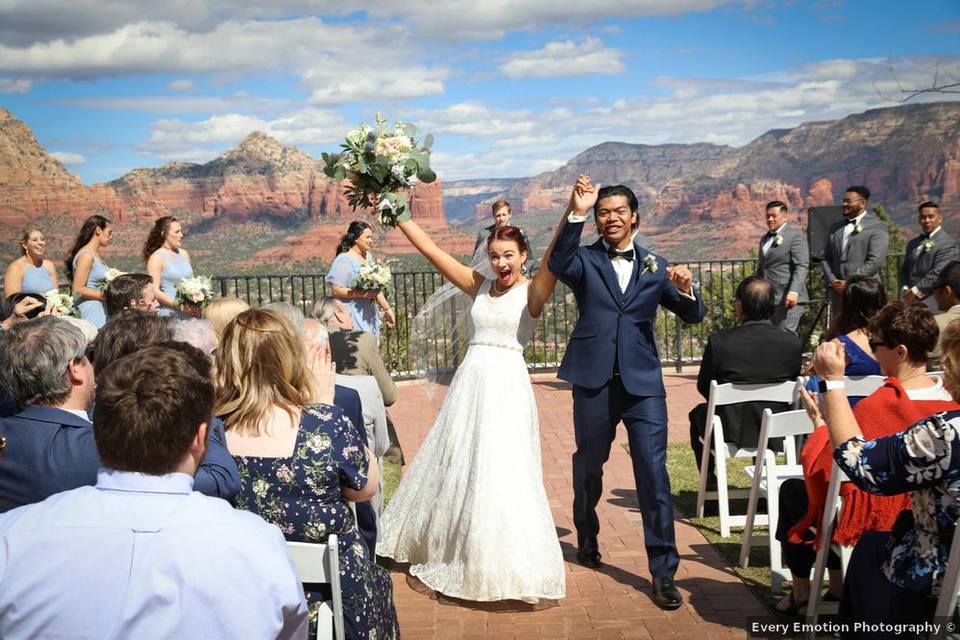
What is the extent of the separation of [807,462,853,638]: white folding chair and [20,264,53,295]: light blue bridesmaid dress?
25.0 ft

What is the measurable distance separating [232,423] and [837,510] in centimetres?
271

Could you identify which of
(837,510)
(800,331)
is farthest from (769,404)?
(800,331)

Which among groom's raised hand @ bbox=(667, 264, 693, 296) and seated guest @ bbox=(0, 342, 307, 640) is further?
groom's raised hand @ bbox=(667, 264, 693, 296)

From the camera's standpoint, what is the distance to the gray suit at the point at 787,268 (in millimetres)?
10906

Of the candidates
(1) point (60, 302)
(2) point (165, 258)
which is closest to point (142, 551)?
(1) point (60, 302)

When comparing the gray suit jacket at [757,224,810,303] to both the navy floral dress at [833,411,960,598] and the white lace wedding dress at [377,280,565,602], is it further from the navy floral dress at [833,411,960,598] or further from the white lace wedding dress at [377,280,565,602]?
the navy floral dress at [833,411,960,598]

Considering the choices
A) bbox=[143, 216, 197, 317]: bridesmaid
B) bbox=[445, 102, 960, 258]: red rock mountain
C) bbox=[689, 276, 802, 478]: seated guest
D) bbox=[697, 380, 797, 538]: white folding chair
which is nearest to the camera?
bbox=[697, 380, 797, 538]: white folding chair

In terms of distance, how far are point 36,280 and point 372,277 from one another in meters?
3.32

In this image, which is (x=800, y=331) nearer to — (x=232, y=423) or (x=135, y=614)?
(x=232, y=423)

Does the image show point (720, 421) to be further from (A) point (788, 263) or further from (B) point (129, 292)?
(A) point (788, 263)

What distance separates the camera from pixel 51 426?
3002 mm

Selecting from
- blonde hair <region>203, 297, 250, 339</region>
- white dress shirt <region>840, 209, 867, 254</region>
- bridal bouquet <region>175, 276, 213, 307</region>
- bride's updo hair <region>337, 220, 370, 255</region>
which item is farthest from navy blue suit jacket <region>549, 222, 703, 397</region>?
white dress shirt <region>840, 209, 867, 254</region>

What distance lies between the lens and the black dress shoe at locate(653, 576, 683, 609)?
479cm

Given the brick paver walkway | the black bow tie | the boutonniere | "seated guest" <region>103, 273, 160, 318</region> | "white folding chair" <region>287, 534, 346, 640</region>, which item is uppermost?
the black bow tie
